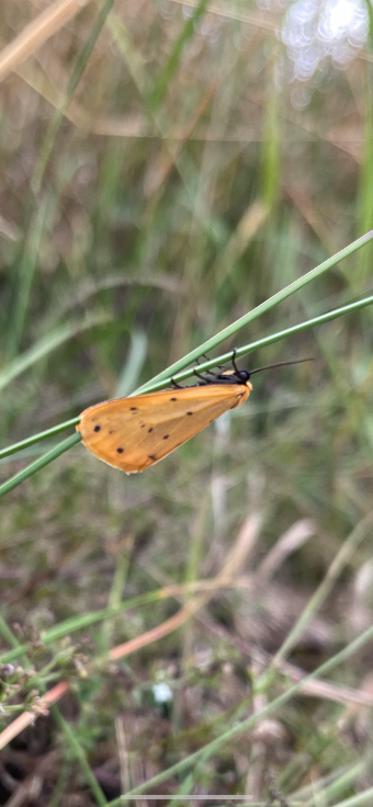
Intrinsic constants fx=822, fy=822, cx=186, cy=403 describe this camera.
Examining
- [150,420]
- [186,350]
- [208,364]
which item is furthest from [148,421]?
[186,350]

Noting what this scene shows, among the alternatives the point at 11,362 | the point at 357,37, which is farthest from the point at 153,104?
the point at 357,37

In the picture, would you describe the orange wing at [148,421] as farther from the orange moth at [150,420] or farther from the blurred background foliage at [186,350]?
the blurred background foliage at [186,350]

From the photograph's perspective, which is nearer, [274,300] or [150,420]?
[274,300]

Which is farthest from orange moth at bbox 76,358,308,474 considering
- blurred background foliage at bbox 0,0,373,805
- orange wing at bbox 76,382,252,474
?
blurred background foliage at bbox 0,0,373,805

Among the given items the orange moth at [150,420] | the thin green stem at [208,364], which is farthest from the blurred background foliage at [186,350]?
the thin green stem at [208,364]

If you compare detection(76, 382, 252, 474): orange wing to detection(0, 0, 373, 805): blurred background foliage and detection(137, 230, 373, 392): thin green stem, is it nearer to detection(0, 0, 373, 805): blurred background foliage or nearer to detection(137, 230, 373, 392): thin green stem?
detection(137, 230, 373, 392): thin green stem

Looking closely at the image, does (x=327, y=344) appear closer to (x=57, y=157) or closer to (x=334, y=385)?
(x=334, y=385)

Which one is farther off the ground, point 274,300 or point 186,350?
point 186,350

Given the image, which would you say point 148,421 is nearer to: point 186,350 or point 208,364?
point 208,364

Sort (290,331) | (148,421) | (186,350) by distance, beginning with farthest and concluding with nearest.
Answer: (186,350) → (148,421) → (290,331)
